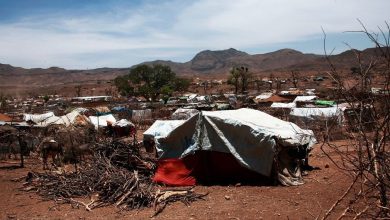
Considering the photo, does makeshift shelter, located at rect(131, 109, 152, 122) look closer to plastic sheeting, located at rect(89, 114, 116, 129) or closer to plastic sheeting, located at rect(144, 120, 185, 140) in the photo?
plastic sheeting, located at rect(89, 114, 116, 129)

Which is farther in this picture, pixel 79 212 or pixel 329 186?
pixel 329 186

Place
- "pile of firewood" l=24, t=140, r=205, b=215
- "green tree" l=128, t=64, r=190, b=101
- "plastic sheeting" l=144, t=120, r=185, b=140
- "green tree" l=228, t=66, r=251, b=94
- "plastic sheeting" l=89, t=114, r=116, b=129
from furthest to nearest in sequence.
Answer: "green tree" l=128, t=64, r=190, b=101 < "green tree" l=228, t=66, r=251, b=94 < "plastic sheeting" l=89, t=114, r=116, b=129 < "plastic sheeting" l=144, t=120, r=185, b=140 < "pile of firewood" l=24, t=140, r=205, b=215

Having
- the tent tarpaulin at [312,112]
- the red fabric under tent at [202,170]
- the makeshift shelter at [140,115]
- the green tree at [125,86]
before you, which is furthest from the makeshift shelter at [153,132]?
the green tree at [125,86]

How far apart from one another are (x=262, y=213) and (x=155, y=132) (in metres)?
10.2

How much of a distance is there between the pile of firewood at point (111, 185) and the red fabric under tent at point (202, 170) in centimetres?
49

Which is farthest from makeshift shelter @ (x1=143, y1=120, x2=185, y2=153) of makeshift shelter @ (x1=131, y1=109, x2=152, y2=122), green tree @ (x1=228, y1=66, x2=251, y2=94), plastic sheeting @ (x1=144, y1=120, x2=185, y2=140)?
green tree @ (x1=228, y1=66, x2=251, y2=94)

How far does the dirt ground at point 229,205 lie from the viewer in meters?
9.38

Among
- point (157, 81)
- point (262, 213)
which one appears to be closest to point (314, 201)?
point (262, 213)

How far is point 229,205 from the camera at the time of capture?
32.7ft

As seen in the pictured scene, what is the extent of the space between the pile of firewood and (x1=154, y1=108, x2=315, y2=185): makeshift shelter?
0.89 metres

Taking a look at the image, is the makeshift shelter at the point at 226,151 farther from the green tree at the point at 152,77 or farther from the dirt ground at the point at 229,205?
the green tree at the point at 152,77

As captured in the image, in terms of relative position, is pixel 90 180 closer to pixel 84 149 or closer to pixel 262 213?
pixel 84 149

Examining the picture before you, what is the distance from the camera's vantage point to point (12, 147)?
19.0 metres

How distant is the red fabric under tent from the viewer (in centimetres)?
1222
